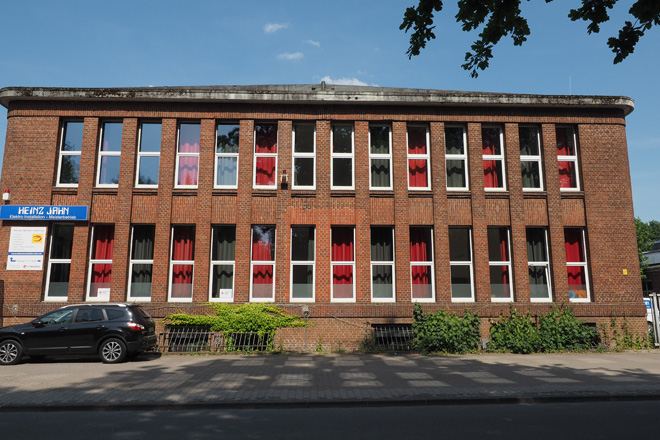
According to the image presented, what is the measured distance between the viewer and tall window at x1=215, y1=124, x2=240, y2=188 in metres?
15.4

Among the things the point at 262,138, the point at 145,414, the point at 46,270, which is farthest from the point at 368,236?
the point at 46,270

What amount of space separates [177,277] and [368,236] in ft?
21.1

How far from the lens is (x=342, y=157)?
15531 mm

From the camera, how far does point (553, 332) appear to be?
13766 millimetres

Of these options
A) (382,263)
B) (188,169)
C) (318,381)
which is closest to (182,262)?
(188,169)

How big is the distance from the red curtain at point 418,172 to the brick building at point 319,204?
0.05 meters

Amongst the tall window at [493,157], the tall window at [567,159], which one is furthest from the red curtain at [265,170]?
the tall window at [567,159]

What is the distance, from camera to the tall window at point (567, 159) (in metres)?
15.8

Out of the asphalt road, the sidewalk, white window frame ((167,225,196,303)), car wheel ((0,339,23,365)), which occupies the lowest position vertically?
the asphalt road

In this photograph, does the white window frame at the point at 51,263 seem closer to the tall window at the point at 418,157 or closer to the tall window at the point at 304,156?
the tall window at the point at 304,156

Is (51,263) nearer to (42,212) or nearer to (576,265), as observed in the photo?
(42,212)

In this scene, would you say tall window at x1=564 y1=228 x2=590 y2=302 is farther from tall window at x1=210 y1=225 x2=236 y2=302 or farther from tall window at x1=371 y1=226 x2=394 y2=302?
tall window at x1=210 y1=225 x2=236 y2=302

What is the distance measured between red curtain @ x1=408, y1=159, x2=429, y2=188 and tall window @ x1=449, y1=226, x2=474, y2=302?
1.83m

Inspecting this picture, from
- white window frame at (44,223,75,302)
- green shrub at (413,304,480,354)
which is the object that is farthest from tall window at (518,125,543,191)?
white window frame at (44,223,75,302)
